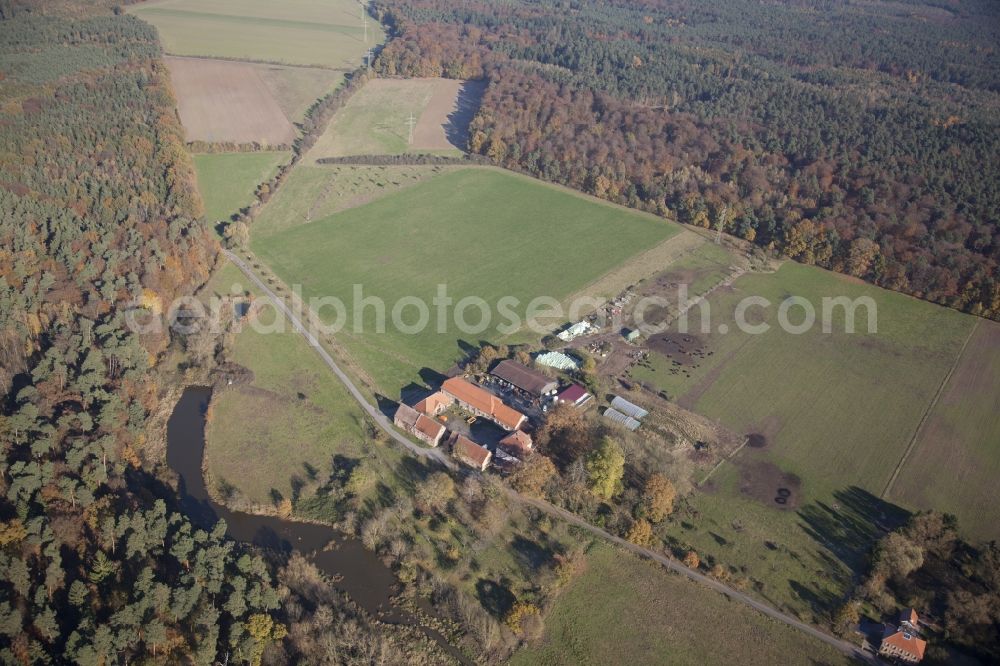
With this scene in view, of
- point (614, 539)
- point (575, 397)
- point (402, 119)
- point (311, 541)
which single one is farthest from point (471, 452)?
point (402, 119)

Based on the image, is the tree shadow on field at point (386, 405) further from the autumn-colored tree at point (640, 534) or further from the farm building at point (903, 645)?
the farm building at point (903, 645)

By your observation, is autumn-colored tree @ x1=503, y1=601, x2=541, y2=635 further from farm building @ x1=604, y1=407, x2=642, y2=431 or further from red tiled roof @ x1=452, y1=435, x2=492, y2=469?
farm building @ x1=604, y1=407, x2=642, y2=431

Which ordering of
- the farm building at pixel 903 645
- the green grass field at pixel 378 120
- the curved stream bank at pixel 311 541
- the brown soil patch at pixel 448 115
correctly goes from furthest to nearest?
the brown soil patch at pixel 448 115
the green grass field at pixel 378 120
the curved stream bank at pixel 311 541
the farm building at pixel 903 645

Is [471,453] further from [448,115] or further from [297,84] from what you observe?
[297,84]

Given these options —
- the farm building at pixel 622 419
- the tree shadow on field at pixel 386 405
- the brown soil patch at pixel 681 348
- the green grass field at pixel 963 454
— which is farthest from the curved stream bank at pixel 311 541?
the green grass field at pixel 963 454

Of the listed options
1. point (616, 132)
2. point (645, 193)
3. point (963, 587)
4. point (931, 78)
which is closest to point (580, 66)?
point (616, 132)

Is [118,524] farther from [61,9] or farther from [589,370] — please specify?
[61,9]
